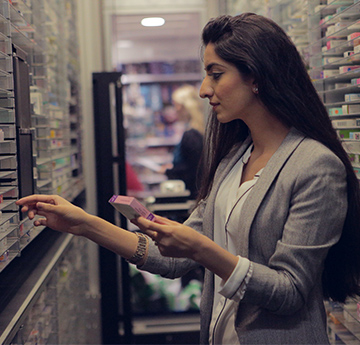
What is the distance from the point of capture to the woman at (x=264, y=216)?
1.14 metres

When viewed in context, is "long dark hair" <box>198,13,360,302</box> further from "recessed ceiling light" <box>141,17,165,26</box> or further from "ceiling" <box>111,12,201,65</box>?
"ceiling" <box>111,12,201,65</box>

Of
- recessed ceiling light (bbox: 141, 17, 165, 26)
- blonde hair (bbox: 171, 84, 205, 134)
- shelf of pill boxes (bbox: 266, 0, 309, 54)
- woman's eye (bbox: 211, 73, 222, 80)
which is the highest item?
recessed ceiling light (bbox: 141, 17, 165, 26)

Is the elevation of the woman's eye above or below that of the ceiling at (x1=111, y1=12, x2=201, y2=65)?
below

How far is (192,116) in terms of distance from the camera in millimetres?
4094

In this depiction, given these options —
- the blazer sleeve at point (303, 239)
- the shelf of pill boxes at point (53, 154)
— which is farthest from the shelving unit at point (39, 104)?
the blazer sleeve at point (303, 239)

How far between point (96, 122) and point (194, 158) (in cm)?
82

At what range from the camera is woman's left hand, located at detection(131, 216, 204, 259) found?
42.5 inches

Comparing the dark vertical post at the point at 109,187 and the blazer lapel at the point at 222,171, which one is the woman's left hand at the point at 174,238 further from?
the dark vertical post at the point at 109,187

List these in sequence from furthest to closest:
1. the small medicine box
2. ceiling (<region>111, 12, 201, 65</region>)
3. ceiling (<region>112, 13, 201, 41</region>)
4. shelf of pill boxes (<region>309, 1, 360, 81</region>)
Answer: ceiling (<region>111, 12, 201, 65</region>) < ceiling (<region>112, 13, 201, 41</region>) < shelf of pill boxes (<region>309, 1, 360, 81</region>) < the small medicine box

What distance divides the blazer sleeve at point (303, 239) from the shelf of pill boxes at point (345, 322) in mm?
433

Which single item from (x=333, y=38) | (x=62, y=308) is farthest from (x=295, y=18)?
(x=62, y=308)

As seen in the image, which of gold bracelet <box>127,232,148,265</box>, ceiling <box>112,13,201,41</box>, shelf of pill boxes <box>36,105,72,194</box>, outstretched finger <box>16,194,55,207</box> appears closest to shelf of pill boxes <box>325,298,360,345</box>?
gold bracelet <box>127,232,148,265</box>

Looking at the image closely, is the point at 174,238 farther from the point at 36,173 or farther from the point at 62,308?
the point at 62,308

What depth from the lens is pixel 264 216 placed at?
3.97ft
